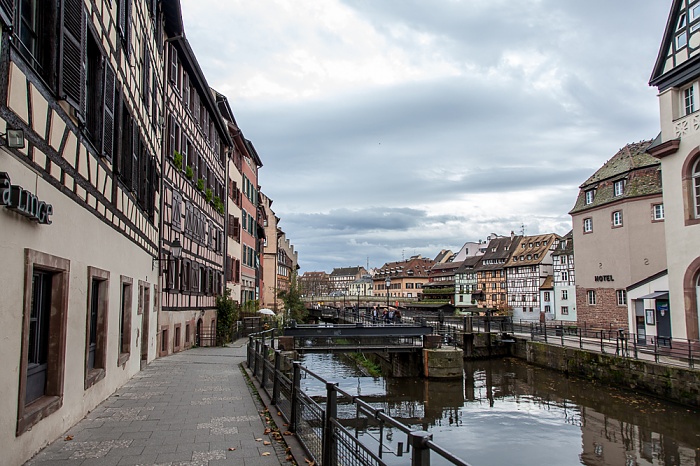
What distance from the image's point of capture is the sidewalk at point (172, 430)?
705 centimetres

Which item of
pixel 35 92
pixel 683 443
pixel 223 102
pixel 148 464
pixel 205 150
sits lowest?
pixel 683 443

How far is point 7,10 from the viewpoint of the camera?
5188 millimetres

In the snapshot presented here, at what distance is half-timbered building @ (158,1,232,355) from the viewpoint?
19859mm

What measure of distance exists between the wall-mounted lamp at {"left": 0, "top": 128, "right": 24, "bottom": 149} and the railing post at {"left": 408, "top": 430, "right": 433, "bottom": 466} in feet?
14.1

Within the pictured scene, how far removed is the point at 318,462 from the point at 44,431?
3.36 metres

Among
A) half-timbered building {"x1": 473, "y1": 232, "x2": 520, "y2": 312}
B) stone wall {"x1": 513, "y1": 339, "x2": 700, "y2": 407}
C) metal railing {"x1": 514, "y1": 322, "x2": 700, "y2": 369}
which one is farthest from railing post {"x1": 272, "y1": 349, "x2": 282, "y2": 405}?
half-timbered building {"x1": 473, "y1": 232, "x2": 520, "y2": 312}

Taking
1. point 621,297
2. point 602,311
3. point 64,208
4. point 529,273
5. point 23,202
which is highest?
point 529,273

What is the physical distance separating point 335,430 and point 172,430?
361 cm

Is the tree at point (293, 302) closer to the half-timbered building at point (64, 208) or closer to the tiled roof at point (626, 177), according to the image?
the tiled roof at point (626, 177)

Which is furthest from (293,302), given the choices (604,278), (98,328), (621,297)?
(98,328)

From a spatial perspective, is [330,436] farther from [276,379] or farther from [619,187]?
[619,187]

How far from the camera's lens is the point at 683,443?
50.3 feet

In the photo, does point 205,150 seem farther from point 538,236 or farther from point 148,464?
point 538,236

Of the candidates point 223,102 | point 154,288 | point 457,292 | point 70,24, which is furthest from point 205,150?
point 457,292
